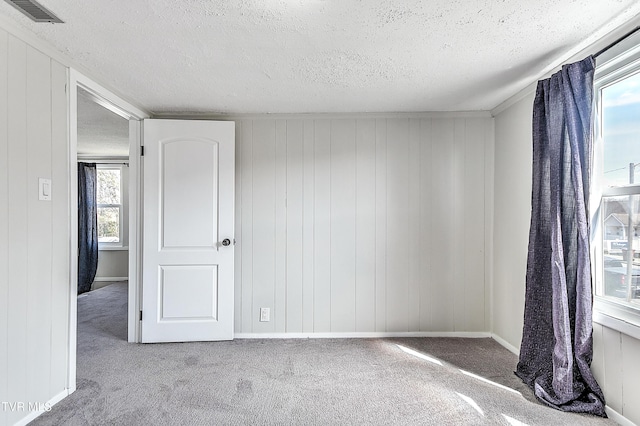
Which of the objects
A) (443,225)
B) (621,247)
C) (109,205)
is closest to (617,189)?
(621,247)

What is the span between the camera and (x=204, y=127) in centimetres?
310

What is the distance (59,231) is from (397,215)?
267 cm

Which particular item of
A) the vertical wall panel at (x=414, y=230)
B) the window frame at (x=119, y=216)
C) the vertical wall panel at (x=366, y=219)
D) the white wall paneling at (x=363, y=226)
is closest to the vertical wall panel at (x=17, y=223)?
the white wall paneling at (x=363, y=226)

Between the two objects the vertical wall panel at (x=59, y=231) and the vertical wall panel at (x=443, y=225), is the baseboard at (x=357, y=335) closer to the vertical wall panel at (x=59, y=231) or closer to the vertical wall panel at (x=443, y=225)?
the vertical wall panel at (x=443, y=225)

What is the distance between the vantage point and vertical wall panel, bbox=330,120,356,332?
3.25 metres

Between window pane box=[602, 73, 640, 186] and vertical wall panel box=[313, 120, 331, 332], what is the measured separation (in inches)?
81.4

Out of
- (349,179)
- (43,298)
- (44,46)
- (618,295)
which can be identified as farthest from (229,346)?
(618,295)

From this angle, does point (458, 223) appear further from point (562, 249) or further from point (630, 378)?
point (630, 378)

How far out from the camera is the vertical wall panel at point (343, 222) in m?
3.25

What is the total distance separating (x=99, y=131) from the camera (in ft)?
14.2

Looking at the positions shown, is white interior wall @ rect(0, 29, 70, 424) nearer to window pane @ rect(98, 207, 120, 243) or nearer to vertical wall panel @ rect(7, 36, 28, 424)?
vertical wall panel @ rect(7, 36, 28, 424)

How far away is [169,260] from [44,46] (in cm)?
181

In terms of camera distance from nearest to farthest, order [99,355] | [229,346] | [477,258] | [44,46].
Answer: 1. [44,46]
2. [99,355]
3. [229,346]
4. [477,258]

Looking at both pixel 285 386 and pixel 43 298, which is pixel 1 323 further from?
pixel 285 386
